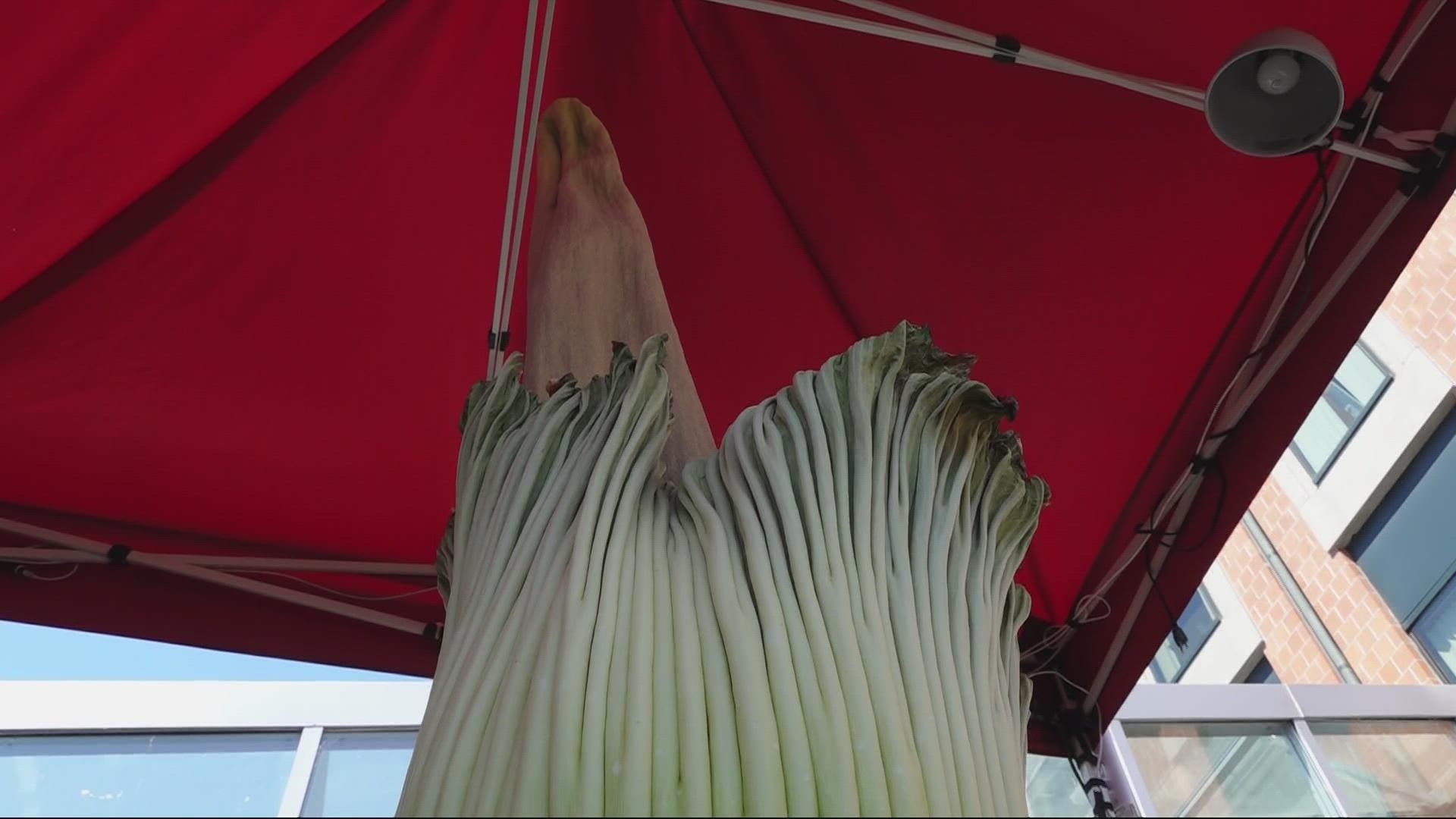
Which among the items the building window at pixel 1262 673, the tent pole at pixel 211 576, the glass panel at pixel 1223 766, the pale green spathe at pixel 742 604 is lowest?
the pale green spathe at pixel 742 604

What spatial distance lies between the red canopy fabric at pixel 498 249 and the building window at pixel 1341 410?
3728 millimetres

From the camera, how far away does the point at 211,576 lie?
1985 millimetres

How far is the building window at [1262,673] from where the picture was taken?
20.1ft

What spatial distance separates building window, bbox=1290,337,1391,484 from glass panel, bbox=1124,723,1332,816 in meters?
2.28

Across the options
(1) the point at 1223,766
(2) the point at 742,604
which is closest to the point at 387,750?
(1) the point at 1223,766

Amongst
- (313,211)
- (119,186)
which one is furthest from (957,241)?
(119,186)

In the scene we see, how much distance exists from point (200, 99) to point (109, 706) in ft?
5.59

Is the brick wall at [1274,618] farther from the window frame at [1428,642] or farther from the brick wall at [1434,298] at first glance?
the brick wall at [1434,298]

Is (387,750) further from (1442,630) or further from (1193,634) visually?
(1193,634)

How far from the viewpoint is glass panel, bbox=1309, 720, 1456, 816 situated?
3.29 metres

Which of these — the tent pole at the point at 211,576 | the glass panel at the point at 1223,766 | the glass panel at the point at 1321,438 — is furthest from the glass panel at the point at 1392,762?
the tent pole at the point at 211,576

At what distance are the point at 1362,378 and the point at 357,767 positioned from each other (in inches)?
190

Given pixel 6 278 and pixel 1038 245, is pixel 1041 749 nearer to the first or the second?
pixel 1038 245

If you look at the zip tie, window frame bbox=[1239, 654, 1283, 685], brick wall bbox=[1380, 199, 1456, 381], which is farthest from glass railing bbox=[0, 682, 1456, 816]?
window frame bbox=[1239, 654, 1283, 685]
